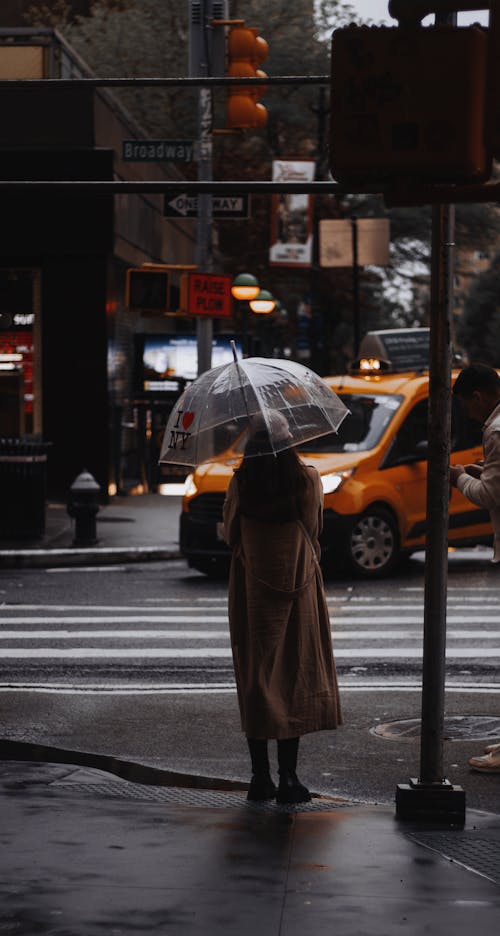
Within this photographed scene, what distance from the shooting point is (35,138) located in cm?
2389

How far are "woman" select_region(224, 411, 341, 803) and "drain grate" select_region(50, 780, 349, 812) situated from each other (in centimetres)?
9

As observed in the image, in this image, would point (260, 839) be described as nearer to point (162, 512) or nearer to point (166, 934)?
point (166, 934)

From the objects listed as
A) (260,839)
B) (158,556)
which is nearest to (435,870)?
(260,839)

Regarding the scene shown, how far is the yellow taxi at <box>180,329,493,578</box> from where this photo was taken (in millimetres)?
15352

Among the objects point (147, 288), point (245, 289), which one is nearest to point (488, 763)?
point (147, 288)

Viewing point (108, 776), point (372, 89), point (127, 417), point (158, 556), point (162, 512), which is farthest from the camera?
point (127, 417)

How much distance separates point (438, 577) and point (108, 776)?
217cm

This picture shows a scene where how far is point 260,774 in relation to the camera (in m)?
6.88

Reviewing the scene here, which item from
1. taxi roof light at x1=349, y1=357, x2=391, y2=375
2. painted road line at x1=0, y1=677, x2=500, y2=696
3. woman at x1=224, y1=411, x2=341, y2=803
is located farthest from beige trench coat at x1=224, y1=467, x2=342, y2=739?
taxi roof light at x1=349, y1=357, x2=391, y2=375

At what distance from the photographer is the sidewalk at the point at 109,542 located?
704 inches

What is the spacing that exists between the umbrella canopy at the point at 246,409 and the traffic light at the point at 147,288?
11.9 meters

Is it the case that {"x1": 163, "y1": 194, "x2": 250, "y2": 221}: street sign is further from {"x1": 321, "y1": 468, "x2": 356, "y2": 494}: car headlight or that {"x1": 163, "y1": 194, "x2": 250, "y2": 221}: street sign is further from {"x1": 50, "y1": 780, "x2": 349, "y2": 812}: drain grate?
{"x1": 50, "y1": 780, "x2": 349, "y2": 812}: drain grate

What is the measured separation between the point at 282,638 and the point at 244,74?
404 inches

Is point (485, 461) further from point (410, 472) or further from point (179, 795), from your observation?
point (410, 472)
